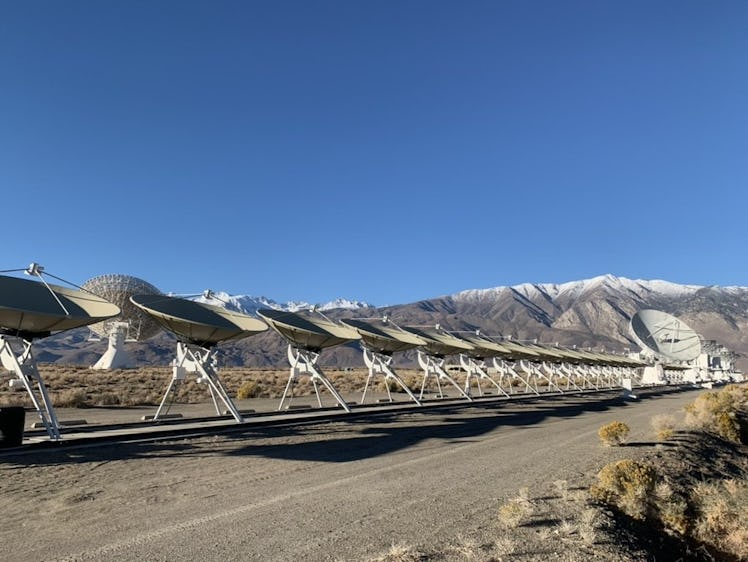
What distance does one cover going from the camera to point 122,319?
70.1 m

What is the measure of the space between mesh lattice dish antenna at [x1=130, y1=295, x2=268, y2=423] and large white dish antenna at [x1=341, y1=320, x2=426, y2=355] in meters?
11.9

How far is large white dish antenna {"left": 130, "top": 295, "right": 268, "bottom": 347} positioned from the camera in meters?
23.5

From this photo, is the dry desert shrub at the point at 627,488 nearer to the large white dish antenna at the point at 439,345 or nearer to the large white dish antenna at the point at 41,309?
the large white dish antenna at the point at 41,309

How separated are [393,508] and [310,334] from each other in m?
19.4

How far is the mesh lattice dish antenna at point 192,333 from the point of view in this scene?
23.6 meters

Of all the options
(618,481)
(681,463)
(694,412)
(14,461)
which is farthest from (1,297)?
(694,412)

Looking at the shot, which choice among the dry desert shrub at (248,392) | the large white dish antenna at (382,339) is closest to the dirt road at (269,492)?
the large white dish antenna at (382,339)

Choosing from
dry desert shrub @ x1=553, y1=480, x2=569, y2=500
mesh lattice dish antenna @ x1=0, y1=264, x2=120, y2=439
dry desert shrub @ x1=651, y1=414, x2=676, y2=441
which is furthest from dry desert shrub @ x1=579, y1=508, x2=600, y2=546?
mesh lattice dish antenna @ x1=0, y1=264, x2=120, y2=439

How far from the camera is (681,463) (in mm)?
Answer: 18469

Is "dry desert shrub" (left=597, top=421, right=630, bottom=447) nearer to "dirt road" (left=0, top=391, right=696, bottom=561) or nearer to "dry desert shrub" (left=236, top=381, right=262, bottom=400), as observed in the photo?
A: "dirt road" (left=0, top=391, right=696, bottom=561)

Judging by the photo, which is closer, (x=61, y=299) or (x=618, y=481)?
(x=618, y=481)

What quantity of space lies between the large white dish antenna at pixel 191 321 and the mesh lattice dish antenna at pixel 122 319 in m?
38.6

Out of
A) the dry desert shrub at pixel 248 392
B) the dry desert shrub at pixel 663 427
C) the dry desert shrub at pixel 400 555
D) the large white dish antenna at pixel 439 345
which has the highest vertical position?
the large white dish antenna at pixel 439 345

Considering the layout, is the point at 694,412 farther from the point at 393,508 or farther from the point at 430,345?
the point at 393,508
